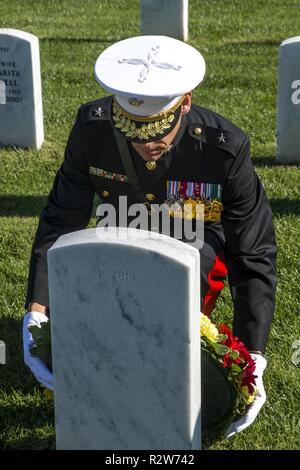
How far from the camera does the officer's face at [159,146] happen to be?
4055 mm

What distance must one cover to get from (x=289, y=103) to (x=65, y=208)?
332 cm

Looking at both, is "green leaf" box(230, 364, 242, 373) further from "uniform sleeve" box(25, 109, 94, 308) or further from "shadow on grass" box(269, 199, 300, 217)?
"shadow on grass" box(269, 199, 300, 217)

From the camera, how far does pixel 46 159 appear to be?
7.52m

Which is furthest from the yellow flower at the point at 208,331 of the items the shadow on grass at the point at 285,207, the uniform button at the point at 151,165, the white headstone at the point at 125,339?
the shadow on grass at the point at 285,207

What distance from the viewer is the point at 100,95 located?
8.96 m

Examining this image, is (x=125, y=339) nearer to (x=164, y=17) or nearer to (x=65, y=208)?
(x=65, y=208)

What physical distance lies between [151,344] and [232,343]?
0.55 meters

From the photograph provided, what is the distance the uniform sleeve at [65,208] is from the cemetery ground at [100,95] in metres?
0.56

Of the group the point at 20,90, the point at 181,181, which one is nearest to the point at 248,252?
the point at 181,181

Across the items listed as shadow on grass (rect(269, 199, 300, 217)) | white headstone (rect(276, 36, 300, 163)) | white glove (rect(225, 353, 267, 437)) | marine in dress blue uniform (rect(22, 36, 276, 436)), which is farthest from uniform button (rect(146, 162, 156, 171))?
white headstone (rect(276, 36, 300, 163))

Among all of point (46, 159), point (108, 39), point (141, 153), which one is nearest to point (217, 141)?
point (141, 153)

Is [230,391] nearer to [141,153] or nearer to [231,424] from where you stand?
[231,424]

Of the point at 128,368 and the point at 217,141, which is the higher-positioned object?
the point at 217,141

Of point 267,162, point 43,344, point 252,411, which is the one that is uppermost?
point 43,344
